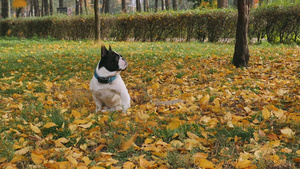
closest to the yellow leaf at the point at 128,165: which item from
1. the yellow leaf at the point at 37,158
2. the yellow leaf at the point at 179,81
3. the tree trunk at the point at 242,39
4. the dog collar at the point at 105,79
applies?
the yellow leaf at the point at 37,158

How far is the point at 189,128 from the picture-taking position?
2990mm

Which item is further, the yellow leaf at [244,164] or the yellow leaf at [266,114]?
the yellow leaf at [266,114]

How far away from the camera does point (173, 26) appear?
14898mm

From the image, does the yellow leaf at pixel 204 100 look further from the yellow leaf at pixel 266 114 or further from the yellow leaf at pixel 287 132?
the yellow leaf at pixel 287 132

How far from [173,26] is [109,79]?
11.8m

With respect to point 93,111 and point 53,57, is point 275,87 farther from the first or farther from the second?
point 53,57

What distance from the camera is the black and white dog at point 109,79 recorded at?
3.56 metres

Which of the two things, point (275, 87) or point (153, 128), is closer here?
point (153, 128)

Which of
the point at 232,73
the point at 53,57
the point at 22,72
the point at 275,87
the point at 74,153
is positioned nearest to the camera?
the point at 74,153

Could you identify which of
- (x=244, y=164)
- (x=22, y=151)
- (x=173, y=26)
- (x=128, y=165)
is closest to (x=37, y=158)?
(x=22, y=151)

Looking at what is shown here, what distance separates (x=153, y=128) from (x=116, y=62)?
103 cm

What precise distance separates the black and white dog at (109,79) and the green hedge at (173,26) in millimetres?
10845

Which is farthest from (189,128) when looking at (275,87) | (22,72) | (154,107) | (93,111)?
(22,72)

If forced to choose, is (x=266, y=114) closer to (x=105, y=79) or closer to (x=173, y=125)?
(x=173, y=125)
